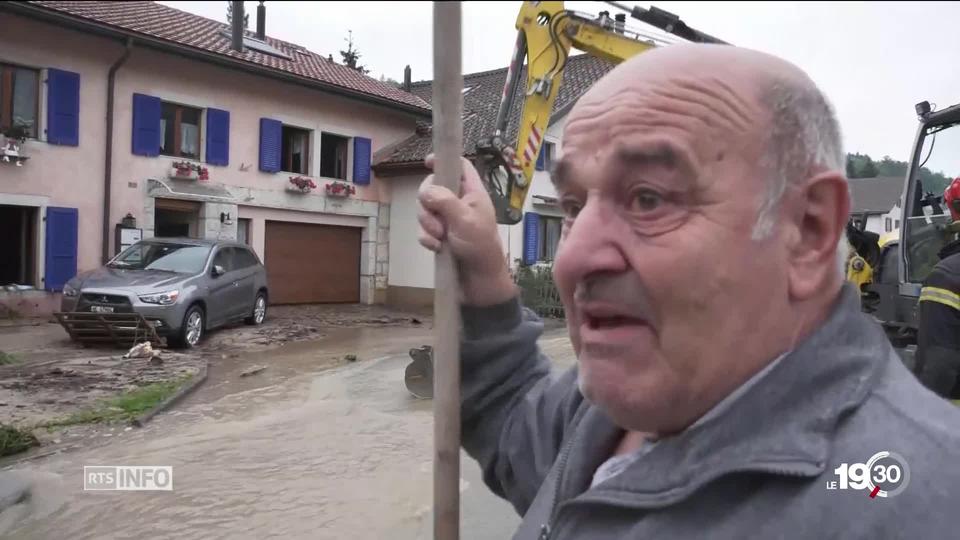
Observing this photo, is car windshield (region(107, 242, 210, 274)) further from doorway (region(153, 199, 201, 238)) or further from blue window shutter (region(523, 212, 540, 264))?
blue window shutter (region(523, 212, 540, 264))

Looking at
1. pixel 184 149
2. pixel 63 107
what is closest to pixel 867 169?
pixel 63 107

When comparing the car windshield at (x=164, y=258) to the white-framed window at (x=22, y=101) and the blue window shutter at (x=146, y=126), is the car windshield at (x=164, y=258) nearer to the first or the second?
the blue window shutter at (x=146, y=126)

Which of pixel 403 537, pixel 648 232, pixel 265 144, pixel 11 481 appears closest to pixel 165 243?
pixel 265 144

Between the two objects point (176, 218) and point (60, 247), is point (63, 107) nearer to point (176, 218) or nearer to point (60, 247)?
point (60, 247)

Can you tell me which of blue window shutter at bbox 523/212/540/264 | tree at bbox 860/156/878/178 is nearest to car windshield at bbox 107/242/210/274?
blue window shutter at bbox 523/212/540/264

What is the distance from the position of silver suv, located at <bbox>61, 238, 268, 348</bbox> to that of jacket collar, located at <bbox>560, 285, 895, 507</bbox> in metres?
8.20

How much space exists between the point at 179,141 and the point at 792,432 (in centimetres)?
1250

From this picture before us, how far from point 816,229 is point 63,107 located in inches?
308

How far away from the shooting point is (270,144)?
43.1ft

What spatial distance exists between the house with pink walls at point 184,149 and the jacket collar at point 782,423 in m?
1.41

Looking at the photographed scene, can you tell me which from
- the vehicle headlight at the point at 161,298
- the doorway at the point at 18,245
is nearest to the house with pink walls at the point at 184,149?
the doorway at the point at 18,245

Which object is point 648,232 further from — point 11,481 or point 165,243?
point 165,243

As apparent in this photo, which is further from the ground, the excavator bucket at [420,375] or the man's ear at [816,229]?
the man's ear at [816,229]

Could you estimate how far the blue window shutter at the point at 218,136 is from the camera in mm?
12289
